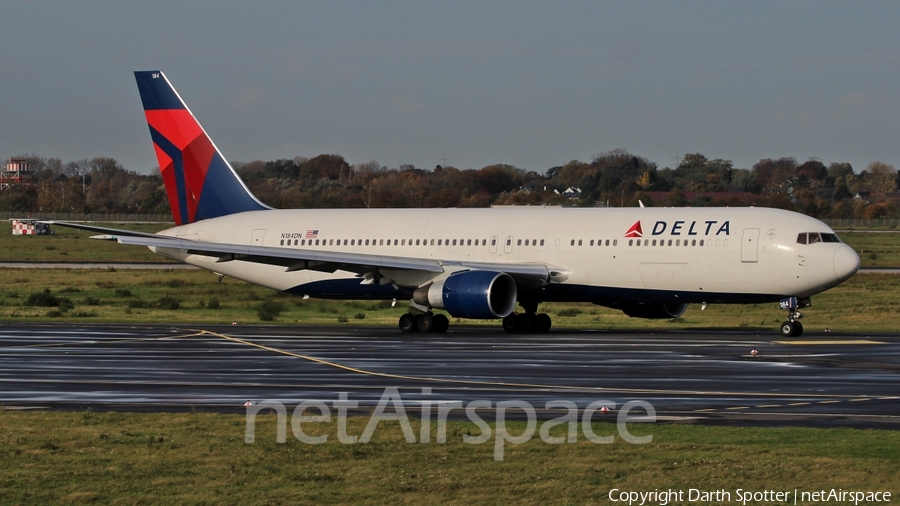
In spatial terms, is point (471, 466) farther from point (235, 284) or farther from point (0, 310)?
point (235, 284)

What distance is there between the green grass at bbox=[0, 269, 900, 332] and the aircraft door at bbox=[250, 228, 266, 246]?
273 centimetres

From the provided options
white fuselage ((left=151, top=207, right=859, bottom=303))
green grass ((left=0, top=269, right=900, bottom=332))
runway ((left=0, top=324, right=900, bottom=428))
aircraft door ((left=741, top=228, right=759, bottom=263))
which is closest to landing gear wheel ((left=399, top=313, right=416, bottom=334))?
white fuselage ((left=151, top=207, right=859, bottom=303))

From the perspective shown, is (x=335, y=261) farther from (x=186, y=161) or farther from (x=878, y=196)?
(x=878, y=196)

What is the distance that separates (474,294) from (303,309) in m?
11.8

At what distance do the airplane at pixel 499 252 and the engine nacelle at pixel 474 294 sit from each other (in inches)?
1.6

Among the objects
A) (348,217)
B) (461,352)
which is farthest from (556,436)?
(348,217)

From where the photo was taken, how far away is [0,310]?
4584 cm

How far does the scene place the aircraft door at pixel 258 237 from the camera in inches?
1655

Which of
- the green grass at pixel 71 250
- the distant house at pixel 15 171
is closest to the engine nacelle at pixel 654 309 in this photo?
the green grass at pixel 71 250

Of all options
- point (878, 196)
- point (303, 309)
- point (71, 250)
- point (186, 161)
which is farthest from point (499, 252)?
point (878, 196)

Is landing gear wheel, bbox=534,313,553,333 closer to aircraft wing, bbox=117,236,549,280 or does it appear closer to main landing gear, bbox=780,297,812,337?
aircraft wing, bbox=117,236,549,280

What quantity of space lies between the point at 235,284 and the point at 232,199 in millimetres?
9082

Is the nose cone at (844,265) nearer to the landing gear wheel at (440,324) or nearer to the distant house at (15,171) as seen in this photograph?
the landing gear wheel at (440,324)

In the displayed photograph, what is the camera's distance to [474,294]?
112ft
